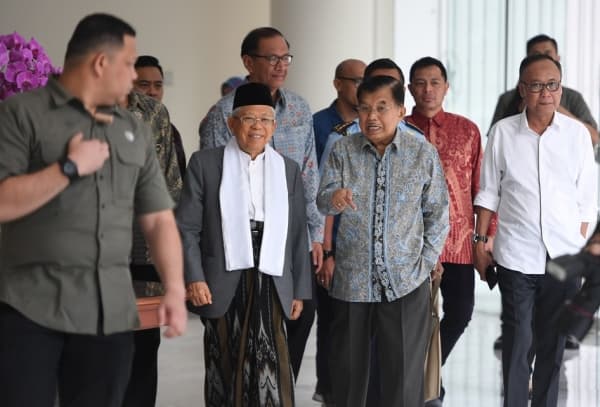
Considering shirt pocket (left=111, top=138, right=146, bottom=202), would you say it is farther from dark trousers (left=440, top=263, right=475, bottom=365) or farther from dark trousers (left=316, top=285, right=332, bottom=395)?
dark trousers (left=440, top=263, right=475, bottom=365)

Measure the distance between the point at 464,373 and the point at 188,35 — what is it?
196 inches

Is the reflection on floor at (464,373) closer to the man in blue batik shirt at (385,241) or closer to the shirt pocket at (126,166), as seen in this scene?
the man in blue batik shirt at (385,241)

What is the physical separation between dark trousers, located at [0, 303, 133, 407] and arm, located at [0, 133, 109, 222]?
0.99 feet

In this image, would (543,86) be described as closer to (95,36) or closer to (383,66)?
(383,66)

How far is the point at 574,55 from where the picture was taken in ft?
28.2

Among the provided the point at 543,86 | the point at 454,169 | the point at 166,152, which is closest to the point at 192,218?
the point at 166,152

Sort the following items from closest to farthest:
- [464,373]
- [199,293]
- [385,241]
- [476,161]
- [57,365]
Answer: [57,365], [199,293], [385,241], [476,161], [464,373]

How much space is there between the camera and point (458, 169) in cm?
508

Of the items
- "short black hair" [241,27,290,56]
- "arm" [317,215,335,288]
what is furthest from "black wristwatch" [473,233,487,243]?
"short black hair" [241,27,290,56]

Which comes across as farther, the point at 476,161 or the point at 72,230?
the point at 476,161

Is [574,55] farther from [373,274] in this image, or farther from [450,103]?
[373,274]

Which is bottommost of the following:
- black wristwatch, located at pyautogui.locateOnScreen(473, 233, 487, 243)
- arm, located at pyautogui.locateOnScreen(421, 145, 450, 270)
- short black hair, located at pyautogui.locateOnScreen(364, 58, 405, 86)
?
black wristwatch, located at pyautogui.locateOnScreen(473, 233, 487, 243)

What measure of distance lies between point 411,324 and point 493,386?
1786mm

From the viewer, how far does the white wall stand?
953 cm
